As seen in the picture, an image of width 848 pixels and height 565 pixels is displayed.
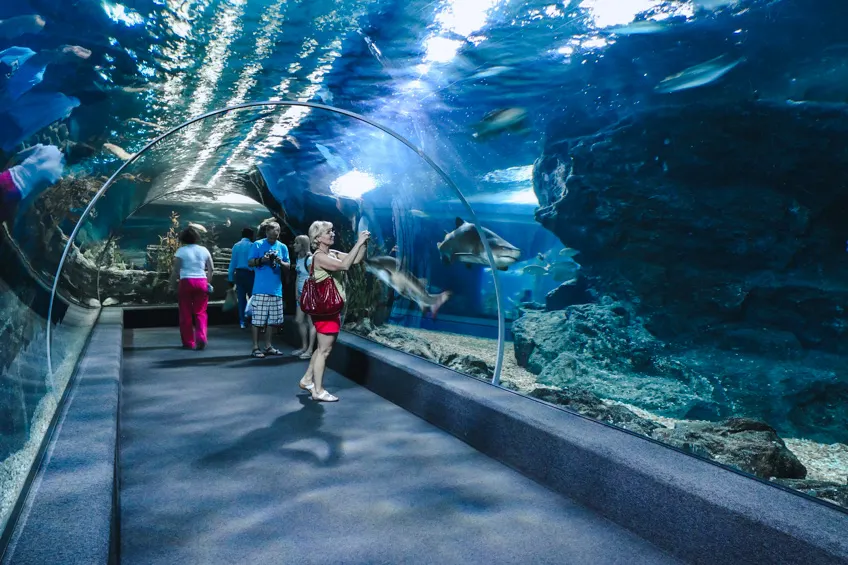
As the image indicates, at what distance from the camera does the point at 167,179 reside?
13.1m

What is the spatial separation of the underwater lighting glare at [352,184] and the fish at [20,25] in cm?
907

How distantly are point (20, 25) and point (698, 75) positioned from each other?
35.6ft

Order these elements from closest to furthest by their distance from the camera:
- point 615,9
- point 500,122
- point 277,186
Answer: point 615,9 < point 500,122 < point 277,186

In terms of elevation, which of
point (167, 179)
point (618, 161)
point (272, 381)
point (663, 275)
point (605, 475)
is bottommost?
point (272, 381)

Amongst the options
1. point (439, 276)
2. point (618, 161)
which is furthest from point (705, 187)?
point (439, 276)

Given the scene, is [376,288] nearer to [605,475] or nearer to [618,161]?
[618,161]

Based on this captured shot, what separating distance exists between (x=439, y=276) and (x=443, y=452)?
2438 cm

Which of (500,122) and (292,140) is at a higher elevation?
(500,122)

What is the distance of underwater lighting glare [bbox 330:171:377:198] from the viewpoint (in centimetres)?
1241

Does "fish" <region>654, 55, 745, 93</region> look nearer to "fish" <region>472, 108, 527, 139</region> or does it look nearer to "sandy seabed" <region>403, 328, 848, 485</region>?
"fish" <region>472, 108, 527, 139</region>

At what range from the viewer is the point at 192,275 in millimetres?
8156

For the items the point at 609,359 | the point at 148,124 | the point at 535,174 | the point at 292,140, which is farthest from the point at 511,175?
the point at 148,124

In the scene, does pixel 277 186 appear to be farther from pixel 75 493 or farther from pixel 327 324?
pixel 75 493

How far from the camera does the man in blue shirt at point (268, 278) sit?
7812mm
